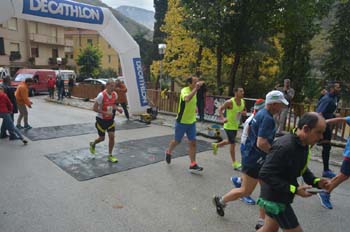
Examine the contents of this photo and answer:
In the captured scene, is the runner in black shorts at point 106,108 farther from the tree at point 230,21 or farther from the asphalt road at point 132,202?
the tree at point 230,21

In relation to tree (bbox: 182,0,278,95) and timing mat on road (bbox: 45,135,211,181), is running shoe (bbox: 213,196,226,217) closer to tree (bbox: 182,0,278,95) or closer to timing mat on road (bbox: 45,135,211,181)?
timing mat on road (bbox: 45,135,211,181)

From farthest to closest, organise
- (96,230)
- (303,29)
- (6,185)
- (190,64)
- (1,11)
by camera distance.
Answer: (190,64) → (303,29) → (1,11) → (6,185) → (96,230)

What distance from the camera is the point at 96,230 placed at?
3.35 metres

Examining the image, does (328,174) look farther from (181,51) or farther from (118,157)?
(181,51)

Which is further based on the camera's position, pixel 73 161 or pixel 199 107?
pixel 199 107

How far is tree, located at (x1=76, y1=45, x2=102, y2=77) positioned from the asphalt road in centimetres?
3484

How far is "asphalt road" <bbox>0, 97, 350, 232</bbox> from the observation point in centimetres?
352

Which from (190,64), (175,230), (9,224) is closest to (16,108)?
(9,224)

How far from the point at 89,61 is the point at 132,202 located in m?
37.5

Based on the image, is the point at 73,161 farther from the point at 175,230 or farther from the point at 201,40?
the point at 201,40

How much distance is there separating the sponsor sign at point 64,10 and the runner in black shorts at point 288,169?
788cm

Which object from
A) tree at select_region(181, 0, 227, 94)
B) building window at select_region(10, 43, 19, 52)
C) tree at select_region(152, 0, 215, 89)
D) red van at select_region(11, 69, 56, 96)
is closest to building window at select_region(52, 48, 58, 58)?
building window at select_region(10, 43, 19, 52)

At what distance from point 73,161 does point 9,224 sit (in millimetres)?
2528

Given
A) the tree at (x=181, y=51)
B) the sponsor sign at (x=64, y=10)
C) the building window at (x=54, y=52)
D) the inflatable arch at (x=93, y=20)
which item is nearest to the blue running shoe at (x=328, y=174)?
the inflatable arch at (x=93, y=20)
